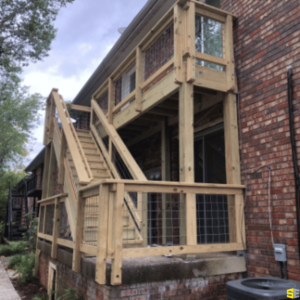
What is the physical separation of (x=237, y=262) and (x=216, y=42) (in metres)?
3.61

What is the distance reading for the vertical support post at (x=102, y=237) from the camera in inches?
137

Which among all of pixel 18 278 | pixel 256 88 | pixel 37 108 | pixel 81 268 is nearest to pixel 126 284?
pixel 81 268

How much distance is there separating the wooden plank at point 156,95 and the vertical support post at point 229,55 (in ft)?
3.02

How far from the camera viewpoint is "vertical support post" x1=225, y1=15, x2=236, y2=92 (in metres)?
5.07

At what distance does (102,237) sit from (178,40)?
323cm

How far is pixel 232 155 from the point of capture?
487cm

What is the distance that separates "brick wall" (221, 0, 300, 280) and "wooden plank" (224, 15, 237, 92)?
15 centimetres

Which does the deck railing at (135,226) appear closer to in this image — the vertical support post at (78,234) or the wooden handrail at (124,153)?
the vertical support post at (78,234)

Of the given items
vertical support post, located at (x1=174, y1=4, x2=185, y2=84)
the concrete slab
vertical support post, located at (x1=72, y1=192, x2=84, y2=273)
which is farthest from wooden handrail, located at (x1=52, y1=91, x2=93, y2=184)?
the concrete slab

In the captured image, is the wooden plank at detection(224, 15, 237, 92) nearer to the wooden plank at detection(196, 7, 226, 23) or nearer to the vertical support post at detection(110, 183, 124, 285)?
the wooden plank at detection(196, 7, 226, 23)

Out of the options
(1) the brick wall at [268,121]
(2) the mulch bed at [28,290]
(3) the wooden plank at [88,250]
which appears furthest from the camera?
(2) the mulch bed at [28,290]

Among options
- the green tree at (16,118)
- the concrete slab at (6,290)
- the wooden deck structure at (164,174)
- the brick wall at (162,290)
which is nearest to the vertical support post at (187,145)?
the wooden deck structure at (164,174)

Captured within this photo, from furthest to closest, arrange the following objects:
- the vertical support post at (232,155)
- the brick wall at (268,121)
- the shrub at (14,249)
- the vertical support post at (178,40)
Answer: the shrub at (14,249) → the vertical support post at (178,40) → the vertical support post at (232,155) → the brick wall at (268,121)

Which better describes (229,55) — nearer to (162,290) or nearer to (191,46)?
(191,46)
